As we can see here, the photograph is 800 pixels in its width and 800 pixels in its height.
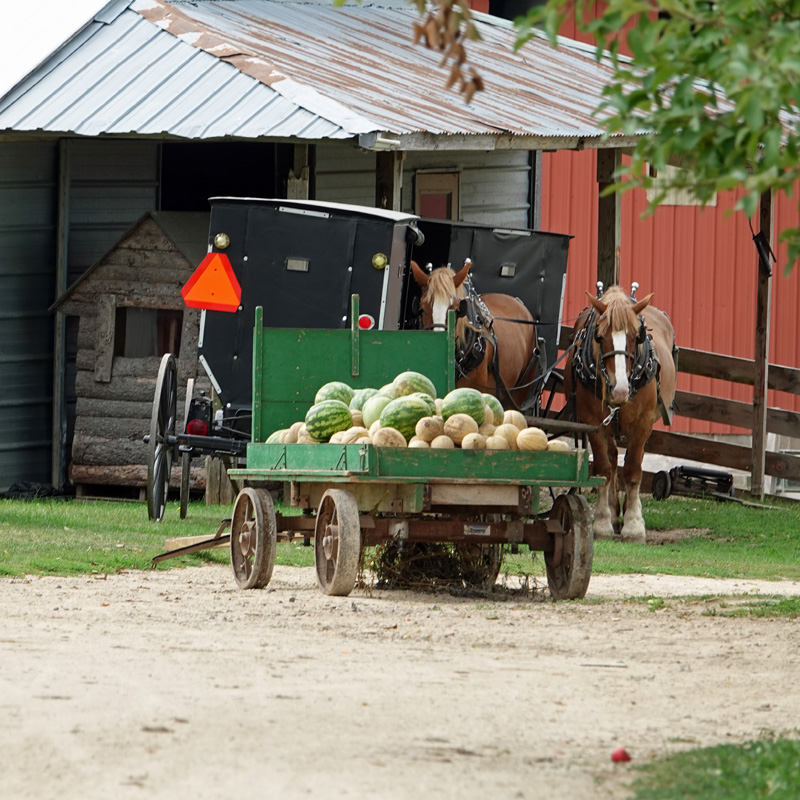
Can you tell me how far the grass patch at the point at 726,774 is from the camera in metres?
5.24

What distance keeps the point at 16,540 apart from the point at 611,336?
5.49 m

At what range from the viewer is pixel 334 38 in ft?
65.4

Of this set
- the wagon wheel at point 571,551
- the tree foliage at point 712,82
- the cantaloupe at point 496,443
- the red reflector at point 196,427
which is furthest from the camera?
the red reflector at point 196,427

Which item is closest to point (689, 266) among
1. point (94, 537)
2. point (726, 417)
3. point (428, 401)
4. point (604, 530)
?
point (726, 417)

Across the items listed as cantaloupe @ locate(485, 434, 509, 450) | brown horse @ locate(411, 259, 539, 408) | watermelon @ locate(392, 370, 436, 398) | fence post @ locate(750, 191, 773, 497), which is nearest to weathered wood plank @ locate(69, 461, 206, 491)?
brown horse @ locate(411, 259, 539, 408)

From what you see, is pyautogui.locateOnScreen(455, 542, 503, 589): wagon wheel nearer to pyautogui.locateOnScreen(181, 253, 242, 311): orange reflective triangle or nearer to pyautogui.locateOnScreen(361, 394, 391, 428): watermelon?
pyautogui.locateOnScreen(361, 394, 391, 428): watermelon

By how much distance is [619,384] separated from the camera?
14602 mm

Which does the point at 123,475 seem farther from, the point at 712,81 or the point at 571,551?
the point at 712,81

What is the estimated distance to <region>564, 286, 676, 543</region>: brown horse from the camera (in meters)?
14.7

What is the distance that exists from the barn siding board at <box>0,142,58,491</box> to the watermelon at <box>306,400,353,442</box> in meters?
9.07

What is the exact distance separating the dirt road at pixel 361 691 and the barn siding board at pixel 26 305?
8.23m

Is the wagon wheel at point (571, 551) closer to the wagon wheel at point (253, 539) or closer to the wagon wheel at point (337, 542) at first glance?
the wagon wheel at point (337, 542)

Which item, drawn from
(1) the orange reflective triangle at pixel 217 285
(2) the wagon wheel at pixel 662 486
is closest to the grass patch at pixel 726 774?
(1) the orange reflective triangle at pixel 217 285

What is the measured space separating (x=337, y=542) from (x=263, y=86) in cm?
770
